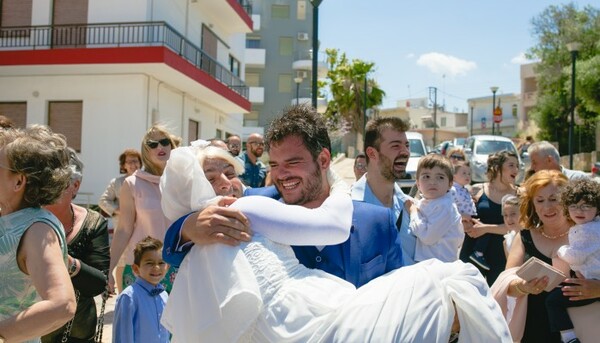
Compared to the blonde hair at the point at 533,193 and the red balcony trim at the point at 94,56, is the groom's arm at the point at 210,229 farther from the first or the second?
the red balcony trim at the point at 94,56

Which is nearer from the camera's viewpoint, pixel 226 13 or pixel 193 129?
pixel 193 129

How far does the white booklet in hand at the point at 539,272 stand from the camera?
369 cm

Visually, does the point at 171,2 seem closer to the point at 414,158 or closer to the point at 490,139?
the point at 414,158

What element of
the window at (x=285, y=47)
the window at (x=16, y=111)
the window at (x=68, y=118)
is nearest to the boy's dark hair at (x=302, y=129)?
the window at (x=68, y=118)

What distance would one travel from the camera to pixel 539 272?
146 inches

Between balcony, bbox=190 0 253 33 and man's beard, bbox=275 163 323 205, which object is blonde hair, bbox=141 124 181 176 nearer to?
man's beard, bbox=275 163 323 205

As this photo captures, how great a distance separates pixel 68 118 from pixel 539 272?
18385 mm

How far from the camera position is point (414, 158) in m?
19.8

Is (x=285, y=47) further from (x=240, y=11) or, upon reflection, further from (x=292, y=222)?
(x=292, y=222)

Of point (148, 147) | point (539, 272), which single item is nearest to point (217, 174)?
point (539, 272)

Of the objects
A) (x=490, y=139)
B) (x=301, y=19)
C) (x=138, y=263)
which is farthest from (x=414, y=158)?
(x=301, y=19)

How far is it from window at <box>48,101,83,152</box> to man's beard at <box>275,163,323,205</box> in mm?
18487

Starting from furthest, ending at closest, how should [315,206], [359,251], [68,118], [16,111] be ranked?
1. [16,111]
2. [68,118]
3. [315,206]
4. [359,251]

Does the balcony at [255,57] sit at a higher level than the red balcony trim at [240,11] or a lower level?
higher
